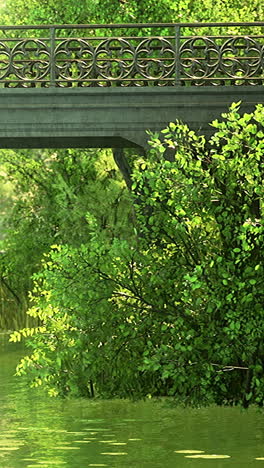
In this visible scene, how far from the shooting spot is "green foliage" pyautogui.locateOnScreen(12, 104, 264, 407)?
13.3 meters

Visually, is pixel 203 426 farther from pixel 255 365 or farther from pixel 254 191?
pixel 254 191

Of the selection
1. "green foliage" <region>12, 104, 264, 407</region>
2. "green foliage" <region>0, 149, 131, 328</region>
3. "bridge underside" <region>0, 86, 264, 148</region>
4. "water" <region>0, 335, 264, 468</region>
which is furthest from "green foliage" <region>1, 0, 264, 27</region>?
"water" <region>0, 335, 264, 468</region>

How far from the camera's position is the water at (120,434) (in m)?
11.0

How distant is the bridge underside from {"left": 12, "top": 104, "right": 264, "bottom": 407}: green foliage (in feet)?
5.04

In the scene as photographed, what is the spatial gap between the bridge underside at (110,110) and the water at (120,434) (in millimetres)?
3118

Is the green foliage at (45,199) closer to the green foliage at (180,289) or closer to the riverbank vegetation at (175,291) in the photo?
the riverbank vegetation at (175,291)

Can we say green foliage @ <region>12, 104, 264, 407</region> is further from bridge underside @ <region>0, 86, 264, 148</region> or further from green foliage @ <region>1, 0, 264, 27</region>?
green foliage @ <region>1, 0, 264, 27</region>

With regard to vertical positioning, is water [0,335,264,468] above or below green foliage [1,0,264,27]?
below

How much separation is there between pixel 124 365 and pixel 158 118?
3.06 metres

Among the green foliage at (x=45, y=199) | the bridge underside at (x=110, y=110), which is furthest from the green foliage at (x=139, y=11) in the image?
the bridge underside at (x=110, y=110)

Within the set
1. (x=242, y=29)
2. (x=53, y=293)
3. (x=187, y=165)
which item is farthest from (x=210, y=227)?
(x=242, y=29)

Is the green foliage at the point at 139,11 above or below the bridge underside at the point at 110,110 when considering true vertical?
above

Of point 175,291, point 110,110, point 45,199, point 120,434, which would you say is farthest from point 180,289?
point 45,199

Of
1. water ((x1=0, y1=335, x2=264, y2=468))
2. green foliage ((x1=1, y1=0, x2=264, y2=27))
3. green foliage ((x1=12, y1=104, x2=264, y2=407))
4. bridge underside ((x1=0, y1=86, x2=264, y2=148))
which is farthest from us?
green foliage ((x1=1, y1=0, x2=264, y2=27))
